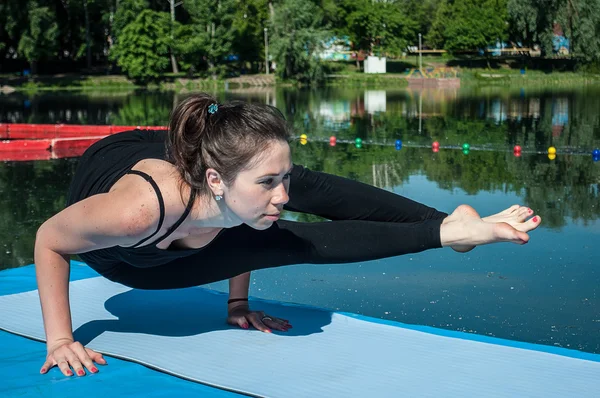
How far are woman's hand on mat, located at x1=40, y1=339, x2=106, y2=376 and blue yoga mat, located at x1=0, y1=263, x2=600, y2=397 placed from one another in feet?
0.10

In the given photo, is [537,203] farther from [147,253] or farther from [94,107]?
[94,107]

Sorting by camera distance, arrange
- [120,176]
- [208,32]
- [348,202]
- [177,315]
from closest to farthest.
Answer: [120,176]
[348,202]
[177,315]
[208,32]

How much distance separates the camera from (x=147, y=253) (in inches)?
106

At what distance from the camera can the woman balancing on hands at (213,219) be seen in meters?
2.42

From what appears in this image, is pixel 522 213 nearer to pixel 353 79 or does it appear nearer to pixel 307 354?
pixel 307 354

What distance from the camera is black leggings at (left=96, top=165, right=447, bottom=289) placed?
2.88 m

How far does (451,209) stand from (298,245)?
3706 mm

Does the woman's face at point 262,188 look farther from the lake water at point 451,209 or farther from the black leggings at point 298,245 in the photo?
the lake water at point 451,209

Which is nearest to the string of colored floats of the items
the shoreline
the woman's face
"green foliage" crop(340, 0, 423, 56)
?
the woman's face

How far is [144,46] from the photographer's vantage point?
37156 mm

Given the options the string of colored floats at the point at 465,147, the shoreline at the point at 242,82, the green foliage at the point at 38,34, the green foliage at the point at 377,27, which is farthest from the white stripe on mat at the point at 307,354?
the green foliage at the point at 377,27

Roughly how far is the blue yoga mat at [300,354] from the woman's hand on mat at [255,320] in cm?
4

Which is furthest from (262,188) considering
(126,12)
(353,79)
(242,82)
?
(353,79)

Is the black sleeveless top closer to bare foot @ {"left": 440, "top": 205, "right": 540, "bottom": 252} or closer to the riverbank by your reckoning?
bare foot @ {"left": 440, "top": 205, "right": 540, "bottom": 252}
